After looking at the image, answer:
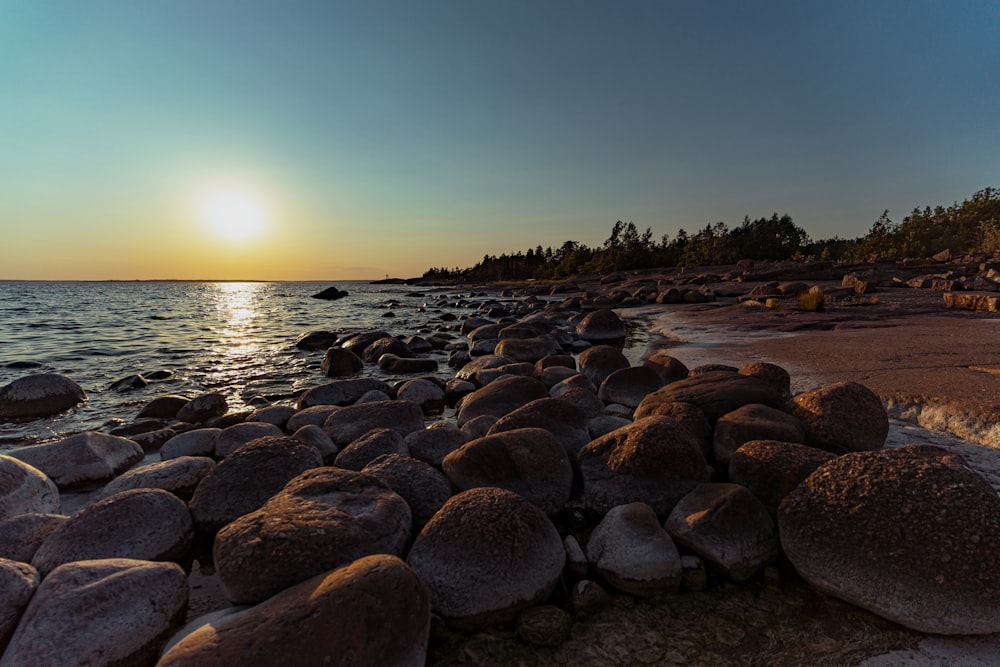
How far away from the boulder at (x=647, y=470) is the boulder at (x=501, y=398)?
218 cm

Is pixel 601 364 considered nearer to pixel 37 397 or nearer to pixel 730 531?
pixel 730 531

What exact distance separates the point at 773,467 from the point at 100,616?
13.5 ft

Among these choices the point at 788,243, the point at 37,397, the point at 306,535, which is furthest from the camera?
the point at 788,243

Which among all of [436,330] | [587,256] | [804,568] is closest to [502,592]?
[804,568]

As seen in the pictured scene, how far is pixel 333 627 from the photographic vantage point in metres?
1.92

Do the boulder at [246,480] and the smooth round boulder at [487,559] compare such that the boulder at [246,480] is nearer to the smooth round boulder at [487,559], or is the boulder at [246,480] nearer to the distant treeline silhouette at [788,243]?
the smooth round boulder at [487,559]

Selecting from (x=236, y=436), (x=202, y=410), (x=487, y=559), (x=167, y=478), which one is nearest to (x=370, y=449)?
(x=167, y=478)

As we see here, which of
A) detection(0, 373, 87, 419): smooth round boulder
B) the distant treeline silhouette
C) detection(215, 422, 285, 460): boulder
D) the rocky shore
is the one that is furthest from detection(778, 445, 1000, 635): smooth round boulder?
the distant treeline silhouette

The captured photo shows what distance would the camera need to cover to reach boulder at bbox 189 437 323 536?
3361 millimetres

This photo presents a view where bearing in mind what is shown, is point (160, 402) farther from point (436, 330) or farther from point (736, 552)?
point (436, 330)

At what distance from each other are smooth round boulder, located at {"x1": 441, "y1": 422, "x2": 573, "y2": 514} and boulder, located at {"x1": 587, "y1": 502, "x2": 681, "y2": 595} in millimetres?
660

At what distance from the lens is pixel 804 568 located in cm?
257

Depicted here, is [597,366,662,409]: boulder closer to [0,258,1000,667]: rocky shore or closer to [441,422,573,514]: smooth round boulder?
[0,258,1000,667]: rocky shore

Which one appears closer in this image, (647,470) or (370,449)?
(647,470)
